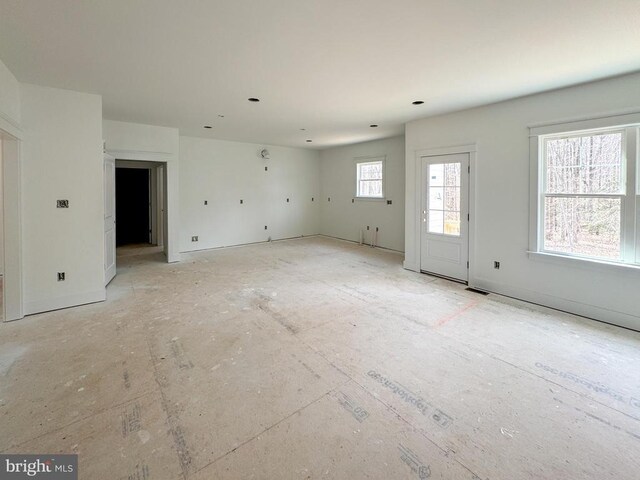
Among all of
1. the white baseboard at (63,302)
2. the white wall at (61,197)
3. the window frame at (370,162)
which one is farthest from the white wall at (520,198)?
the white baseboard at (63,302)

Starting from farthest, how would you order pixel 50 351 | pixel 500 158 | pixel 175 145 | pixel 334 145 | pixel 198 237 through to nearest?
pixel 334 145 < pixel 198 237 < pixel 175 145 < pixel 500 158 < pixel 50 351

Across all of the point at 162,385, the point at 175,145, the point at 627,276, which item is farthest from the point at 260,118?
the point at 627,276

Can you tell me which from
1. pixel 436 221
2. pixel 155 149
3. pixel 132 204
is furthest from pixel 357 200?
pixel 132 204

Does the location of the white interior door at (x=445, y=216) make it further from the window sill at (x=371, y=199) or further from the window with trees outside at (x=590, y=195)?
the window sill at (x=371, y=199)

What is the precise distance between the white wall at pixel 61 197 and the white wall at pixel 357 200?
18.2 feet

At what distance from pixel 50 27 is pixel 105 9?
2.07 feet

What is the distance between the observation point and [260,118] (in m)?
5.19

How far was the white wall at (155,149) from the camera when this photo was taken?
5.35m

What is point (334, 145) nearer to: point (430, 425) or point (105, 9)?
point (105, 9)

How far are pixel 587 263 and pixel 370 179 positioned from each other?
5033 mm

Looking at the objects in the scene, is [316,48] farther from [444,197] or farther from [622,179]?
[622,179]

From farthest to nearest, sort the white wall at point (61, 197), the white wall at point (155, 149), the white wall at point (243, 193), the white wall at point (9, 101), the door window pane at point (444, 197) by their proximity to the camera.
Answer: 1. the white wall at point (243, 193)
2. the white wall at point (155, 149)
3. the door window pane at point (444, 197)
4. the white wall at point (61, 197)
5. the white wall at point (9, 101)

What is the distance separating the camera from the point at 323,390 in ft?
7.16

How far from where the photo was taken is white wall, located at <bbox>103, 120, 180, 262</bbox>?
211 inches
